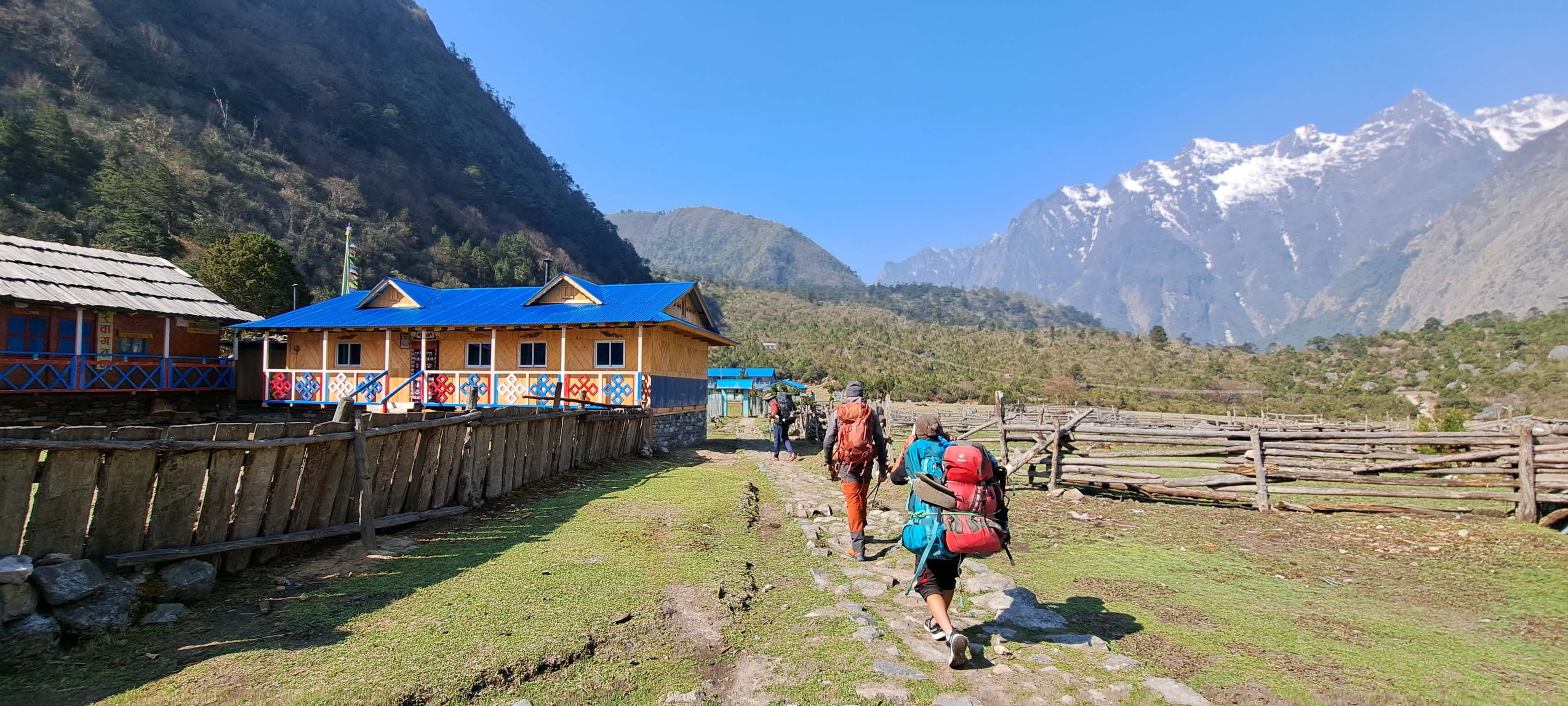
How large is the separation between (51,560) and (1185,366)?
65.6 m

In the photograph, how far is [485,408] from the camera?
856 centimetres

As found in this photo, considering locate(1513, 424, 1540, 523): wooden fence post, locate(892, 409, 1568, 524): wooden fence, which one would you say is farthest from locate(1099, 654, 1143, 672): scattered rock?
locate(1513, 424, 1540, 523): wooden fence post

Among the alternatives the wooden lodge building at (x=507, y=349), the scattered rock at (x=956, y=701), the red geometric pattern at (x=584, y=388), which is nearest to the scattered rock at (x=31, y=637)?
the scattered rock at (x=956, y=701)

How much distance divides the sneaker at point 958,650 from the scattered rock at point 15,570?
17.8ft

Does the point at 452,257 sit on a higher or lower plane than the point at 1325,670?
higher

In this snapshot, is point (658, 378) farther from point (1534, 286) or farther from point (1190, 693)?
point (1534, 286)

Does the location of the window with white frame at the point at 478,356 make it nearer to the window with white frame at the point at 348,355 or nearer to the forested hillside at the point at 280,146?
the window with white frame at the point at 348,355

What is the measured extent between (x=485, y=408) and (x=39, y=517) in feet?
15.0

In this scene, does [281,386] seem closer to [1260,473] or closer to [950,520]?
[950,520]

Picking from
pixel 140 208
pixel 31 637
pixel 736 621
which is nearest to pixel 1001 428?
pixel 736 621

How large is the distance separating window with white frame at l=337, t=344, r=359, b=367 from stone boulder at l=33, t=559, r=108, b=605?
20123 millimetres

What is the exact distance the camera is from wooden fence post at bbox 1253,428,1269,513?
34.8 feet

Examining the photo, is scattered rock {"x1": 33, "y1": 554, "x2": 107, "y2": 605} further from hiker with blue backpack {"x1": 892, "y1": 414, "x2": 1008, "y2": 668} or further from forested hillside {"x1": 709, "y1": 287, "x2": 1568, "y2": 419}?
forested hillside {"x1": 709, "y1": 287, "x2": 1568, "y2": 419}

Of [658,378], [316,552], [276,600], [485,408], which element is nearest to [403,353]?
[658,378]
